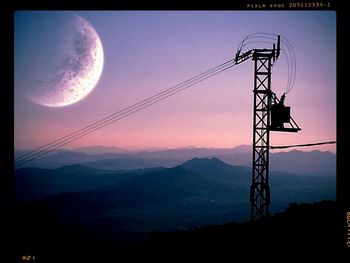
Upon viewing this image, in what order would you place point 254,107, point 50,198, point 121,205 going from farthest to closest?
1. point 121,205
2. point 50,198
3. point 254,107

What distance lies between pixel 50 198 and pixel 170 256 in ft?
424

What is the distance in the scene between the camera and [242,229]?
8148 millimetres

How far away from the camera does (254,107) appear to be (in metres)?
10.6

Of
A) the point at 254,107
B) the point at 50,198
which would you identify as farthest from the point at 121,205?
the point at 254,107
